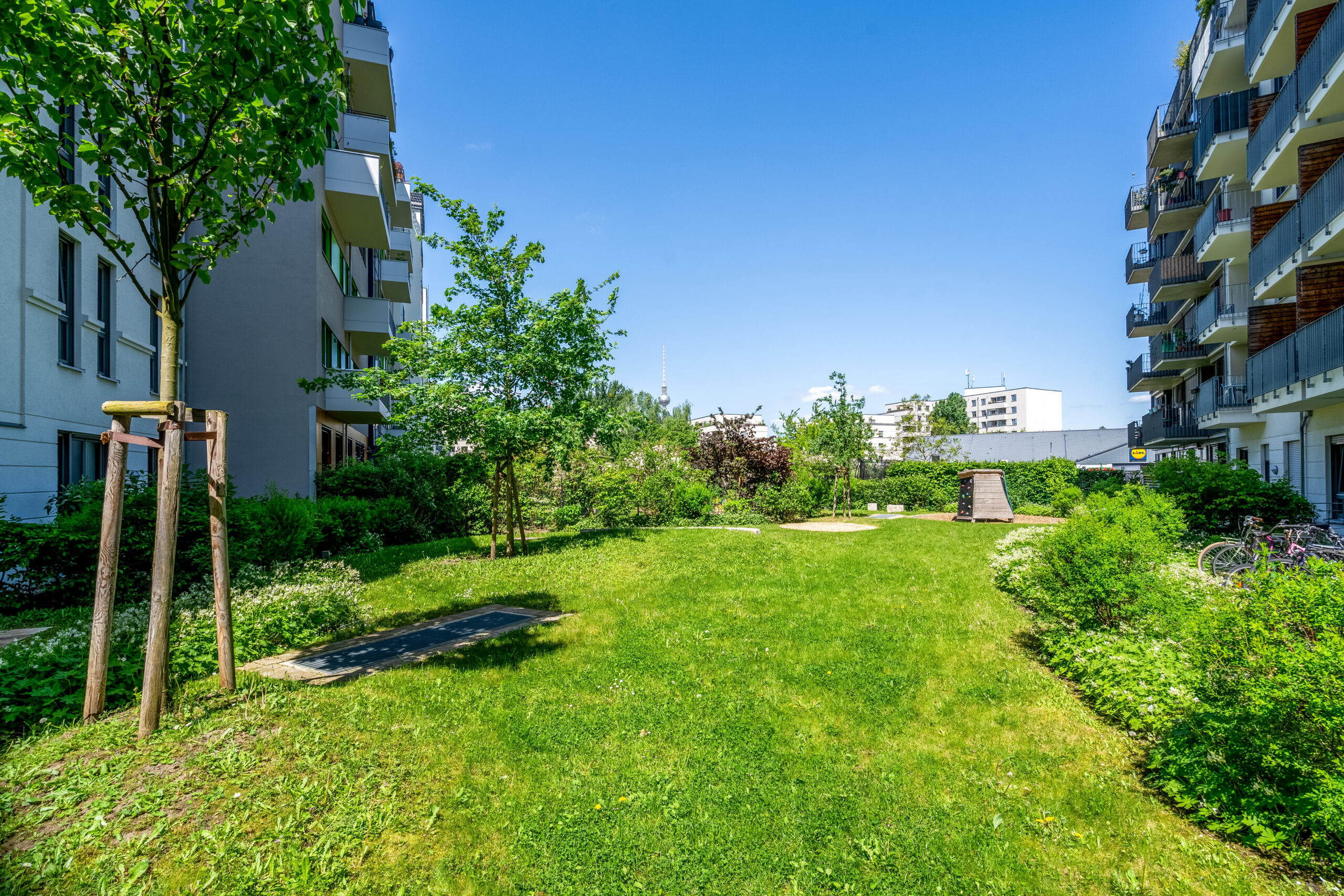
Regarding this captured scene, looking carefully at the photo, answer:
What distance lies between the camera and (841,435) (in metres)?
25.9

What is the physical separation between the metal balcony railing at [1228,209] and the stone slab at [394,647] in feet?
81.7

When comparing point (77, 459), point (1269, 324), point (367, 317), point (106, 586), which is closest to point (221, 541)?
point (106, 586)

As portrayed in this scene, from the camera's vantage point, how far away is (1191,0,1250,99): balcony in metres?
19.0

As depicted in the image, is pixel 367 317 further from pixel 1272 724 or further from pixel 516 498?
pixel 1272 724

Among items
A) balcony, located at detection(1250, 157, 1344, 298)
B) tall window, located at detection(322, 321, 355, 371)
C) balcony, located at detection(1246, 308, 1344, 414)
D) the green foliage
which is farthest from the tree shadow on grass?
balcony, located at detection(1250, 157, 1344, 298)

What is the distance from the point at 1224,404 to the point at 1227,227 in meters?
5.63

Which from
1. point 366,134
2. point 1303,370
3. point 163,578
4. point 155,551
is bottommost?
point 163,578

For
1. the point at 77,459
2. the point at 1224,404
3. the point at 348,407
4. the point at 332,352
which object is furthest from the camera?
the point at 1224,404

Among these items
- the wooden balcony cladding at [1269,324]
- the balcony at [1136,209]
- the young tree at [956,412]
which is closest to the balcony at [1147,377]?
the balcony at [1136,209]

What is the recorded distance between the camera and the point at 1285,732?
3.46 m

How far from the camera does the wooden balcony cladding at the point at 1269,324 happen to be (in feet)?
53.8

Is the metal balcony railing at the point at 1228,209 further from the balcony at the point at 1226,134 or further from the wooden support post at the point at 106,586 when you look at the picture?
the wooden support post at the point at 106,586

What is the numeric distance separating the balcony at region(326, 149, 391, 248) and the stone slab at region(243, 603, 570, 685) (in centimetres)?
1361

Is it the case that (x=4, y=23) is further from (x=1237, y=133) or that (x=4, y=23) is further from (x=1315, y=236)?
(x=1237, y=133)
